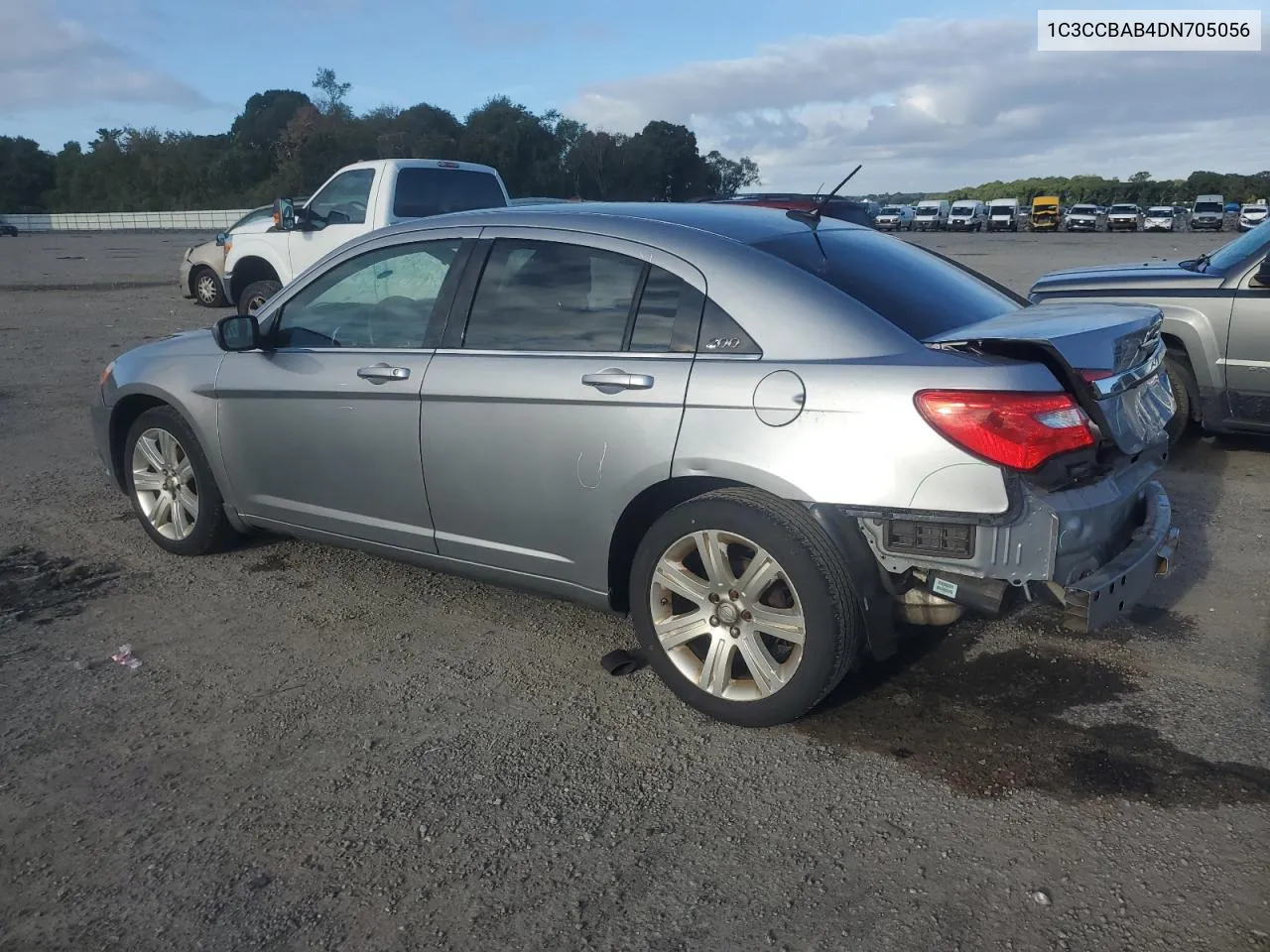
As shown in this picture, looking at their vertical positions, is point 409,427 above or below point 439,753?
above

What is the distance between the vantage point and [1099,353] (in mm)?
3504

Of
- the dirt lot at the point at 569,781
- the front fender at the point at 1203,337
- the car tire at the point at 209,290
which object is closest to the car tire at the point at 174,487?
the dirt lot at the point at 569,781

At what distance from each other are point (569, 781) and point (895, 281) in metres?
2.11

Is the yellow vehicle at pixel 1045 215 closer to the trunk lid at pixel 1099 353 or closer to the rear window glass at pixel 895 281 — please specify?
the rear window glass at pixel 895 281

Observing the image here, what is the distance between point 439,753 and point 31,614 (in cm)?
231

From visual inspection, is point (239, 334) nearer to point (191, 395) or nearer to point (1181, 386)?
point (191, 395)

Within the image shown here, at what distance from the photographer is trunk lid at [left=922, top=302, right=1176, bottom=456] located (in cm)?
339

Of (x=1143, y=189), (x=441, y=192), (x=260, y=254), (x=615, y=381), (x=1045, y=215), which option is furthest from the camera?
(x=1143, y=189)

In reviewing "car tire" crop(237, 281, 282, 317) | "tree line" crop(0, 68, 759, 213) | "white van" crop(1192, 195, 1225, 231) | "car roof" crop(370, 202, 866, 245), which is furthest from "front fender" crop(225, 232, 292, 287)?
"white van" crop(1192, 195, 1225, 231)

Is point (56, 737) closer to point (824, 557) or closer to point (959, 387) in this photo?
point (824, 557)

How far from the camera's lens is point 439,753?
137 inches

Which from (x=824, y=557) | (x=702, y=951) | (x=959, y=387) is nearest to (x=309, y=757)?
(x=702, y=951)

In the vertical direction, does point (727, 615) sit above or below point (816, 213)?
below

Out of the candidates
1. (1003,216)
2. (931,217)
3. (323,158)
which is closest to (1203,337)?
(931,217)
